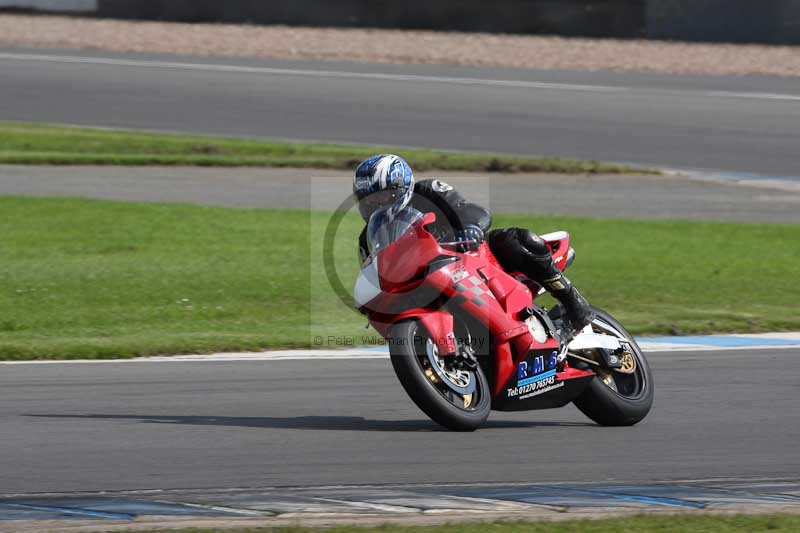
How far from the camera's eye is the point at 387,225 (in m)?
7.17

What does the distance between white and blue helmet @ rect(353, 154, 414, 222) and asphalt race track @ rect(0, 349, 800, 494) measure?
1218 millimetres

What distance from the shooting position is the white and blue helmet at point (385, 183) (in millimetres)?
7199

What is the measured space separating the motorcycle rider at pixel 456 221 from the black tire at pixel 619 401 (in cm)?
37

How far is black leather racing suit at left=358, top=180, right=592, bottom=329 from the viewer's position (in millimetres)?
7406

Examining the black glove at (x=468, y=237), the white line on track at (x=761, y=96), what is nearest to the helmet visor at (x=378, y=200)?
the black glove at (x=468, y=237)

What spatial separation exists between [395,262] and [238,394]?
2006 mm

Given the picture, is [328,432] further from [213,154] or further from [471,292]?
[213,154]

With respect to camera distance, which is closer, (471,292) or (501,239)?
(471,292)

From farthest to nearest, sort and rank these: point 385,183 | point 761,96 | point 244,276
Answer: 1. point 761,96
2. point 244,276
3. point 385,183

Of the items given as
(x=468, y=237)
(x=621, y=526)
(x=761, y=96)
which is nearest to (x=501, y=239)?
(x=468, y=237)

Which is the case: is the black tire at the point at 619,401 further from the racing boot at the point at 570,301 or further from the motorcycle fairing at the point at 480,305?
the racing boot at the point at 570,301

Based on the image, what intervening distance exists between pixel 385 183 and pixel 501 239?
0.79 metres

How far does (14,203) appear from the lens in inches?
664

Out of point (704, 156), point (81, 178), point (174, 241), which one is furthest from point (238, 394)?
point (704, 156)
